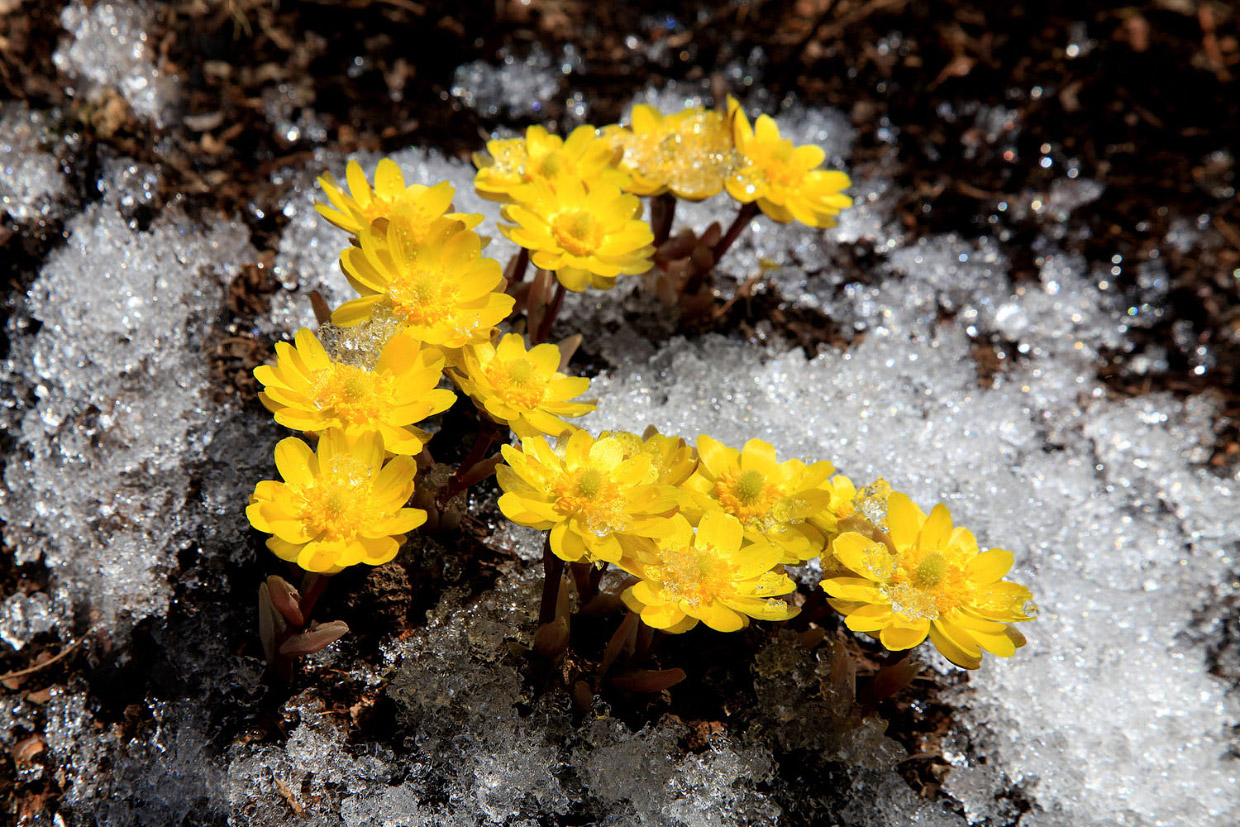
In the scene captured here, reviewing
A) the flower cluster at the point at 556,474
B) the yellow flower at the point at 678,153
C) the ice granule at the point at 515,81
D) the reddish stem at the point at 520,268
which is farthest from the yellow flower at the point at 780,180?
the ice granule at the point at 515,81

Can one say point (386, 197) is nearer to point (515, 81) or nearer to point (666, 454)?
point (666, 454)

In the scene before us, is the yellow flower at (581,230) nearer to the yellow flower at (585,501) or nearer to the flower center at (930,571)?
the yellow flower at (585,501)

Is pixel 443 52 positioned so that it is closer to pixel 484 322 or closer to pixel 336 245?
pixel 336 245

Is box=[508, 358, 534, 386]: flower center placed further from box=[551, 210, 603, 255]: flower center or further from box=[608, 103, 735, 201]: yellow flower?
box=[608, 103, 735, 201]: yellow flower

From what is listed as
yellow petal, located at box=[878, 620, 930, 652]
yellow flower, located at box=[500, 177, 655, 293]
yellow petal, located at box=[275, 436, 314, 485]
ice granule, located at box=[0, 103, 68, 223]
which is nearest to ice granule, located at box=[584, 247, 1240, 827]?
yellow flower, located at box=[500, 177, 655, 293]

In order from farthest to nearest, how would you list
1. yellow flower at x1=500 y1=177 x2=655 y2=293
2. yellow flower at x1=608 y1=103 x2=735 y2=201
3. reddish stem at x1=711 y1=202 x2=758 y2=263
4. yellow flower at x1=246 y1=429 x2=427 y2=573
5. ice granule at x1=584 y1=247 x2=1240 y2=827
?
1. reddish stem at x1=711 y1=202 x2=758 y2=263
2. yellow flower at x1=608 y1=103 x2=735 y2=201
3. ice granule at x1=584 y1=247 x2=1240 y2=827
4. yellow flower at x1=500 y1=177 x2=655 y2=293
5. yellow flower at x1=246 y1=429 x2=427 y2=573
